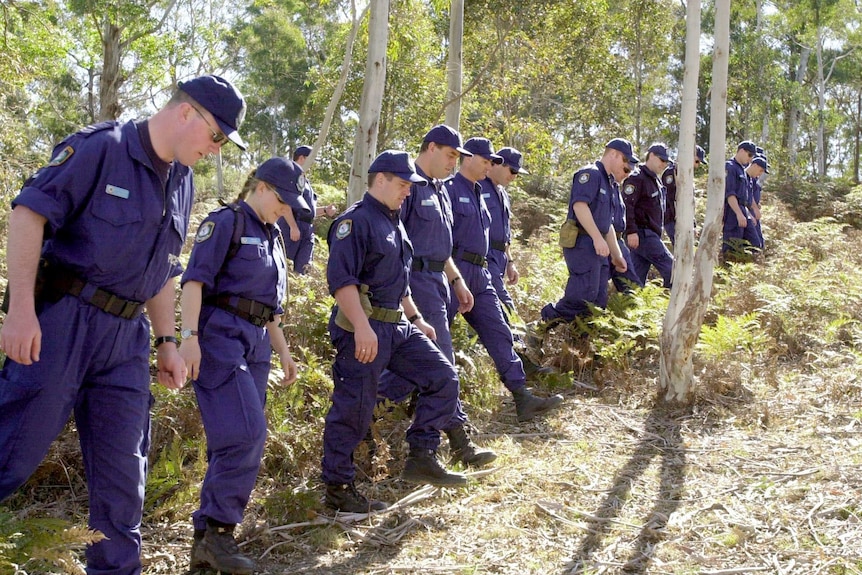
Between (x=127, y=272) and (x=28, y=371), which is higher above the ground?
(x=127, y=272)

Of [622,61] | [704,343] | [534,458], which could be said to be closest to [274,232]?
[534,458]

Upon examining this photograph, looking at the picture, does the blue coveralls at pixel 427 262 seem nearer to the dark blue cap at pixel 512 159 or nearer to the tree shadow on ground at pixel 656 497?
the tree shadow on ground at pixel 656 497

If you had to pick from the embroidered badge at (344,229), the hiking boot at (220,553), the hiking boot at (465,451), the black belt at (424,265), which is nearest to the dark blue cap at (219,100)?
the embroidered badge at (344,229)

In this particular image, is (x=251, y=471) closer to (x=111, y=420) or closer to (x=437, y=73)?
(x=111, y=420)

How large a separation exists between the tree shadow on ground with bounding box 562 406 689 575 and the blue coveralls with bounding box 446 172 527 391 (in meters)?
1.10

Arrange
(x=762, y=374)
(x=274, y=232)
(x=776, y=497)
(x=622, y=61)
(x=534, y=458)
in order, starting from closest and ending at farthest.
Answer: (x=274, y=232) < (x=776, y=497) < (x=534, y=458) < (x=762, y=374) < (x=622, y=61)

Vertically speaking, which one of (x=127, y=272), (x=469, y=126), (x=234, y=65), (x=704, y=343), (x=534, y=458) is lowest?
(x=534, y=458)

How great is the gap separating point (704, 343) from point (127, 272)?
5.40 meters

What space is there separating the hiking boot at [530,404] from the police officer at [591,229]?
175cm

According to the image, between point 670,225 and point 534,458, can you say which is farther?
point 670,225

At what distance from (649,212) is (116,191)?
294 inches

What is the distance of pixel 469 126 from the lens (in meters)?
16.1

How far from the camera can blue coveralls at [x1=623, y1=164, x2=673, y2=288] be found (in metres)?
9.63

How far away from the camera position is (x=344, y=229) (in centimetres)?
473
